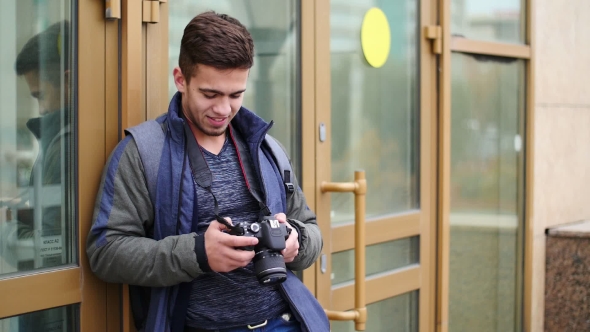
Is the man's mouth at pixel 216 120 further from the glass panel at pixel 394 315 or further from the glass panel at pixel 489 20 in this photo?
the glass panel at pixel 489 20

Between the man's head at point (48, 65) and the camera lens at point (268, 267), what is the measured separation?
0.80m

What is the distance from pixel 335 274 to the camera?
138 inches

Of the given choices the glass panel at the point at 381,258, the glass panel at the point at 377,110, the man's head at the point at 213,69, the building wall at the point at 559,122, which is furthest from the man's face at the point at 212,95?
the building wall at the point at 559,122

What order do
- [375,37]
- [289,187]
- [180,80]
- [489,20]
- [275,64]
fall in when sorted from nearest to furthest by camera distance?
[180,80] → [289,187] → [275,64] → [375,37] → [489,20]

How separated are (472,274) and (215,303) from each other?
244 centimetres

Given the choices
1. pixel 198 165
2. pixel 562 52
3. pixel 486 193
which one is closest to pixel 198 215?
pixel 198 165

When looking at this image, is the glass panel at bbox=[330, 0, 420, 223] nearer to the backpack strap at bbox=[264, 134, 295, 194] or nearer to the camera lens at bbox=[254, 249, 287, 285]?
the backpack strap at bbox=[264, 134, 295, 194]

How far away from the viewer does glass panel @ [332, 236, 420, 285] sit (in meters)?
3.53

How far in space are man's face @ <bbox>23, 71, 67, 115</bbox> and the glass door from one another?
4.09 ft

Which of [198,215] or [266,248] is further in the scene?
[198,215]

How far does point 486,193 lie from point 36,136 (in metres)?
2.81

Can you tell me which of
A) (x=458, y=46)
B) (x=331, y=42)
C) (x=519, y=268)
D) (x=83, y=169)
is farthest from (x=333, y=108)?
(x=519, y=268)

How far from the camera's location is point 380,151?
12.5 ft

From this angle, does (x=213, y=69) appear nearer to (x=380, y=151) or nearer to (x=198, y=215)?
(x=198, y=215)
